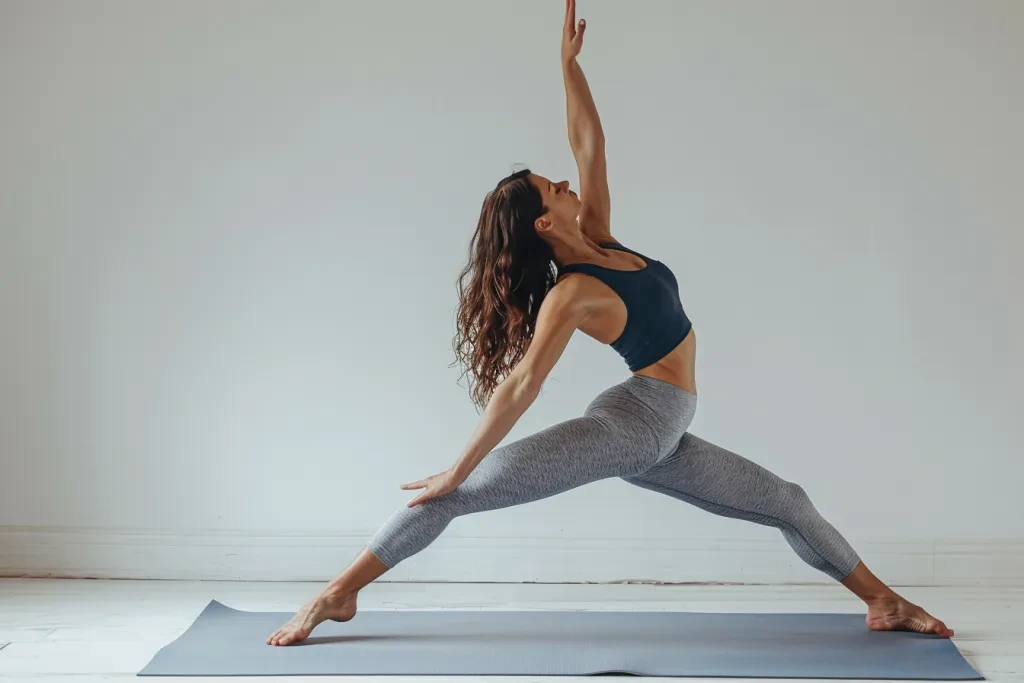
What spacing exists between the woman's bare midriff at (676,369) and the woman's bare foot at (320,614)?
90 cm

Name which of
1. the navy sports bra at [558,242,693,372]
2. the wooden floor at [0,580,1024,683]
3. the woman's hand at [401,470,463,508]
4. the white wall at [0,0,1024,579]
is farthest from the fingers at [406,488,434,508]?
the white wall at [0,0,1024,579]

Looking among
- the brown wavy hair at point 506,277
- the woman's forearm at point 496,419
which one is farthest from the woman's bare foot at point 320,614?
the brown wavy hair at point 506,277

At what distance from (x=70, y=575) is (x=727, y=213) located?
2435 mm

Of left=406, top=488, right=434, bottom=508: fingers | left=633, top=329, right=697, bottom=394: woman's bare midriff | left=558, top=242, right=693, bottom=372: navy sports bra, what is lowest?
left=406, top=488, right=434, bottom=508: fingers

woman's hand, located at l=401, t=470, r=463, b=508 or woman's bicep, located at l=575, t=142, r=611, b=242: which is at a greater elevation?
woman's bicep, located at l=575, t=142, r=611, b=242

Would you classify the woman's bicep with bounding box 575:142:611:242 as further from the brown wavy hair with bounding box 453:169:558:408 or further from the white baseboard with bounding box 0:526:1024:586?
the white baseboard with bounding box 0:526:1024:586

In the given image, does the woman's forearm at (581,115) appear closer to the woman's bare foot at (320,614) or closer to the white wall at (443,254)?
the white wall at (443,254)

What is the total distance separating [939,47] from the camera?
10.9 feet

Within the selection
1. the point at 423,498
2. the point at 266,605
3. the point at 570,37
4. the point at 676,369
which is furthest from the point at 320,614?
the point at 570,37

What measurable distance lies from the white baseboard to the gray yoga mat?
41 cm

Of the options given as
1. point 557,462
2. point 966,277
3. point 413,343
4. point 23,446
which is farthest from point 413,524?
point 966,277

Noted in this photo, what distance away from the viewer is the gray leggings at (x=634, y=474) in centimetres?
241

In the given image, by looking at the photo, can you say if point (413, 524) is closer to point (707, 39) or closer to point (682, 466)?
point (682, 466)

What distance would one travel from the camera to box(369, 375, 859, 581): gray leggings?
2406 mm
